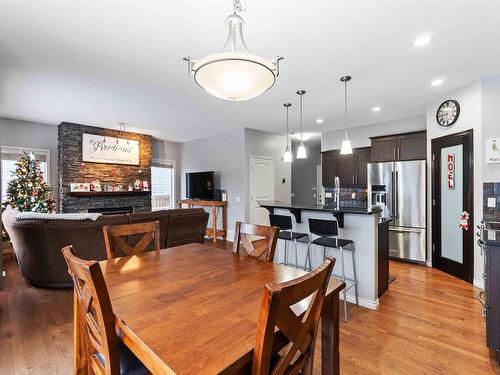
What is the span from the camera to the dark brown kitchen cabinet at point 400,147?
4.45 meters

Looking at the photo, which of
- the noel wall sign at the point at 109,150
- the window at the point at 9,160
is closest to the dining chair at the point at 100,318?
the noel wall sign at the point at 109,150

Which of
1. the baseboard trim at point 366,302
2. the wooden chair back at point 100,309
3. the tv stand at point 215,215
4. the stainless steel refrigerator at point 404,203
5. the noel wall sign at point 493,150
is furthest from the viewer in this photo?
the tv stand at point 215,215

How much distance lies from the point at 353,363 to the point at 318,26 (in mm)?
2762

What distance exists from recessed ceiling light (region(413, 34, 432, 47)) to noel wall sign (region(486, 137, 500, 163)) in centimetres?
176

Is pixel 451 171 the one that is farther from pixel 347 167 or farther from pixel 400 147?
pixel 347 167

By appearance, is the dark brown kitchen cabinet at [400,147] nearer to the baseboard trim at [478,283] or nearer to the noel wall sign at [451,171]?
the noel wall sign at [451,171]

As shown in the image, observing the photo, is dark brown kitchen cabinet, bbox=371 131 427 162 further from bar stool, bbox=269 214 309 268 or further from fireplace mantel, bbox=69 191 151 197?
fireplace mantel, bbox=69 191 151 197

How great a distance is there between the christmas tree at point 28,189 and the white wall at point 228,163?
3490 millimetres

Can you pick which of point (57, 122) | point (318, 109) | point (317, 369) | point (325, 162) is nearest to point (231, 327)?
point (317, 369)

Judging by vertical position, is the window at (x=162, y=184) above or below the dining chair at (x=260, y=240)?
above

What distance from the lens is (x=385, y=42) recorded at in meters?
2.40

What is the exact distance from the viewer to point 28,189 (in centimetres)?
482

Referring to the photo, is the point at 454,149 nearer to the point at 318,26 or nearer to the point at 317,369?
the point at 318,26

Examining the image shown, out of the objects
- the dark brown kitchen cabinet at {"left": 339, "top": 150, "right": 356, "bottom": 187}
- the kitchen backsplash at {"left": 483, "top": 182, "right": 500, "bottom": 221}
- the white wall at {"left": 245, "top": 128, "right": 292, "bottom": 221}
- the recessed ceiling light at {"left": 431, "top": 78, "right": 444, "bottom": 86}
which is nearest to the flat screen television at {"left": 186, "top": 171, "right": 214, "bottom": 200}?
the white wall at {"left": 245, "top": 128, "right": 292, "bottom": 221}
